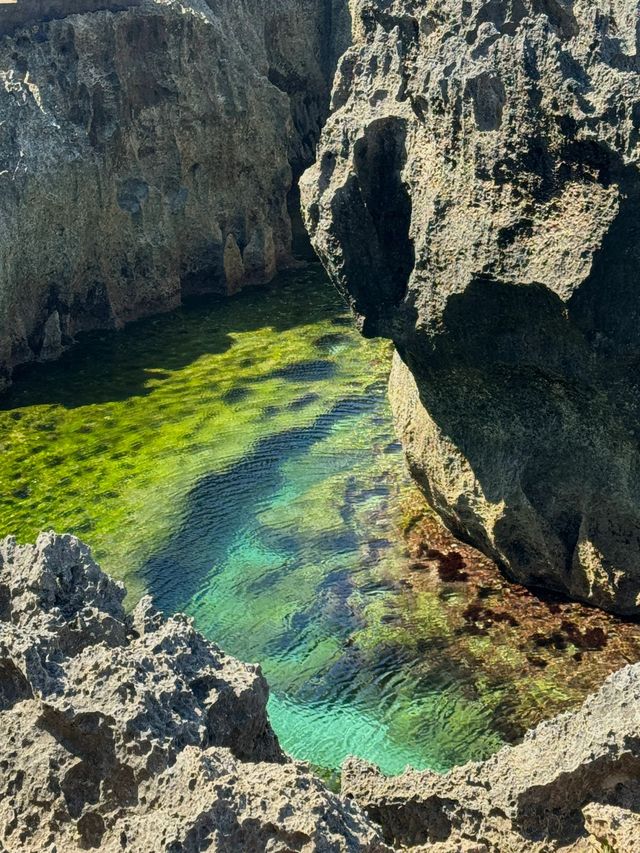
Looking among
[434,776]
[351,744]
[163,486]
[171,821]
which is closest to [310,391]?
[163,486]

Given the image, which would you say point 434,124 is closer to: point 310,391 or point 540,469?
point 540,469

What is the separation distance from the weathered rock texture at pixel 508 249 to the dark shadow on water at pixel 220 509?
7.76 ft

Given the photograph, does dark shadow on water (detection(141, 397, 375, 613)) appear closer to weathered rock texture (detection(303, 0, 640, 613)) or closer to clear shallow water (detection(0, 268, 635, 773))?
clear shallow water (detection(0, 268, 635, 773))

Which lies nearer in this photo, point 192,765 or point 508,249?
point 192,765

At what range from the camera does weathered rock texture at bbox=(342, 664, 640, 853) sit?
6.41m

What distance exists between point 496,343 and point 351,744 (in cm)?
344

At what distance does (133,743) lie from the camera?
5.74 metres

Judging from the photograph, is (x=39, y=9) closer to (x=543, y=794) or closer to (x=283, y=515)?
(x=283, y=515)

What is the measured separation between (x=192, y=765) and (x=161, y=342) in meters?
15.1

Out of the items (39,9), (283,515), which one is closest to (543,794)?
(283,515)

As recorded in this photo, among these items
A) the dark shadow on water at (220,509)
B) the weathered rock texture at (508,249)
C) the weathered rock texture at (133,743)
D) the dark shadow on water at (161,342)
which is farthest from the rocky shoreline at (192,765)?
the dark shadow on water at (161,342)

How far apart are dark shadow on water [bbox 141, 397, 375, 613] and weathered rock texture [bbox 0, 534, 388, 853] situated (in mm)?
5005

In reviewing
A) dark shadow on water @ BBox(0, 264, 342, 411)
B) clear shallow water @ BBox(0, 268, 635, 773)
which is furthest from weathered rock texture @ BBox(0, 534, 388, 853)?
dark shadow on water @ BBox(0, 264, 342, 411)

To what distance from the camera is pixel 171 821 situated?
5.18 meters
